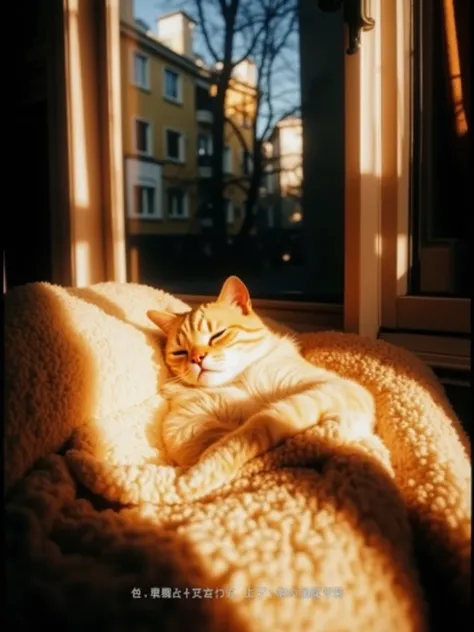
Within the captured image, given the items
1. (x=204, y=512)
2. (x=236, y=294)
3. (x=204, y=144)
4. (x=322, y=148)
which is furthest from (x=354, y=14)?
(x=204, y=512)

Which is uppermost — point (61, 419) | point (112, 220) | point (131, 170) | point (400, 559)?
point (131, 170)

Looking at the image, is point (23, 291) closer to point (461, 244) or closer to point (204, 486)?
point (204, 486)

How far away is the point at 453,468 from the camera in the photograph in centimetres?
66

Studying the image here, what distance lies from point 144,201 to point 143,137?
0.19 metres

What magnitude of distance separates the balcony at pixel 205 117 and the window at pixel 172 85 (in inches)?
3.2

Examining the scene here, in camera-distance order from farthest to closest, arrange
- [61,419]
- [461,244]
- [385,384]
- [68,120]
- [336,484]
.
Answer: [68,120] < [461,244] < [385,384] < [61,419] < [336,484]

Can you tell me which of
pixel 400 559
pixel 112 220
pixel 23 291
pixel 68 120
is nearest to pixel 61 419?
pixel 23 291

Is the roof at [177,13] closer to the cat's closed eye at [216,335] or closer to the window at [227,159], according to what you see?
the window at [227,159]

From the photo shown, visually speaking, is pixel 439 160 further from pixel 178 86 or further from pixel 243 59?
pixel 178 86

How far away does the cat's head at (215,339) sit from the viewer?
91 cm

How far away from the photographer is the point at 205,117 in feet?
4.83

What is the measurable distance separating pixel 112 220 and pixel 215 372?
0.71 m

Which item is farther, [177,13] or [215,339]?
[177,13]

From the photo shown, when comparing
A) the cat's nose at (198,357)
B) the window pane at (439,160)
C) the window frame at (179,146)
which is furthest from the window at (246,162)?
the cat's nose at (198,357)
